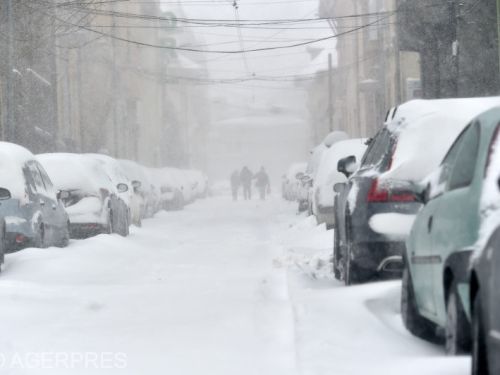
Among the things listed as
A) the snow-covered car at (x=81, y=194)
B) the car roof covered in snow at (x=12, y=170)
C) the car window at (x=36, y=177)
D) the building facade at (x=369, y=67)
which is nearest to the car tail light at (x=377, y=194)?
the car roof covered in snow at (x=12, y=170)

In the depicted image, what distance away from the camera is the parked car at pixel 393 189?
9.64 metres

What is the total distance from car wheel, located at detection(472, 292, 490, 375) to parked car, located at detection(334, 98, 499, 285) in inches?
170

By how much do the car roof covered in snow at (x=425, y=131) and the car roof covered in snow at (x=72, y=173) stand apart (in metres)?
8.95

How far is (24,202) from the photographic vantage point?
14.4 meters

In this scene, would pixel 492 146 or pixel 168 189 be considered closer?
pixel 492 146

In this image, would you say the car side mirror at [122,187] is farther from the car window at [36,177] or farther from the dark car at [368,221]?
the dark car at [368,221]

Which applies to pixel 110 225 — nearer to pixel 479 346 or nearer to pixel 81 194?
pixel 81 194

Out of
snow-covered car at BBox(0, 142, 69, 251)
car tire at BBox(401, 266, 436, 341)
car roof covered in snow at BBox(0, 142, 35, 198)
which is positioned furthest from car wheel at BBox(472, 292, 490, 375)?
car roof covered in snow at BBox(0, 142, 35, 198)

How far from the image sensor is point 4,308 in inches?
360

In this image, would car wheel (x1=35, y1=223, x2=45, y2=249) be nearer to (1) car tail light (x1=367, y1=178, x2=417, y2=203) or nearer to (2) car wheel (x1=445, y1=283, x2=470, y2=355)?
(1) car tail light (x1=367, y1=178, x2=417, y2=203)

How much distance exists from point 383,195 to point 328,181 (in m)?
10.8

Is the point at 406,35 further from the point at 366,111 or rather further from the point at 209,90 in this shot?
the point at 209,90

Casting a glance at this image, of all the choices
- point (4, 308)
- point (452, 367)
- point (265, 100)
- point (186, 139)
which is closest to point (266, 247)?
point (4, 308)

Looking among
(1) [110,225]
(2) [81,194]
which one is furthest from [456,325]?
(1) [110,225]
